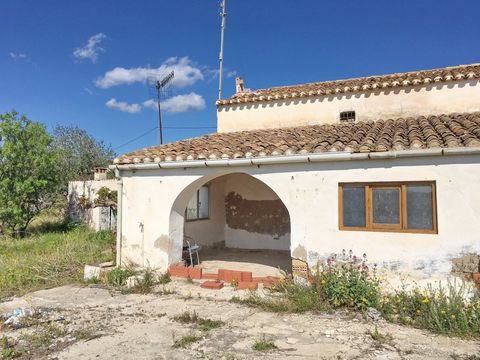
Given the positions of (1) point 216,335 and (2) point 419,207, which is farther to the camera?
(2) point 419,207

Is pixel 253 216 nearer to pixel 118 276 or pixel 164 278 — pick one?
pixel 164 278

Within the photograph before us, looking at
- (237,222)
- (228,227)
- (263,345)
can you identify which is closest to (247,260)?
(237,222)

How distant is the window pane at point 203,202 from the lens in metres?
13.0

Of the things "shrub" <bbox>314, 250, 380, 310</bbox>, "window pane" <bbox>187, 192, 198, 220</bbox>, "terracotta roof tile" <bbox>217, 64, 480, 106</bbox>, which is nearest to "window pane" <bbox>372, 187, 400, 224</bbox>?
"shrub" <bbox>314, 250, 380, 310</bbox>

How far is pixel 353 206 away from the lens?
7.75 m

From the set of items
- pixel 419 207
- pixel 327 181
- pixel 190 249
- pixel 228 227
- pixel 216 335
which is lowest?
pixel 216 335

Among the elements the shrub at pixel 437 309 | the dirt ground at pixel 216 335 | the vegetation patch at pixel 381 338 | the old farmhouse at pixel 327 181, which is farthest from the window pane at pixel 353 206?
the vegetation patch at pixel 381 338

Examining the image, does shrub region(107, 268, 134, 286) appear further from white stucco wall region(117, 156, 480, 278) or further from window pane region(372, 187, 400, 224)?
window pane region(372, 187, 400, 224)

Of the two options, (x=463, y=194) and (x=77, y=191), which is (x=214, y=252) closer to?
(x=463, y=194)

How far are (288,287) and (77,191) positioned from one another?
14.6 metres

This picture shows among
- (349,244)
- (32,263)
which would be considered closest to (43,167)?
(32,263)

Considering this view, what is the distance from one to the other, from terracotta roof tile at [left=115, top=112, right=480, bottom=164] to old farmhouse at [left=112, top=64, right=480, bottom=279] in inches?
1.3

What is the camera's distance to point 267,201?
1320 cm

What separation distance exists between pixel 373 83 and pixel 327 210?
646 centimetres
